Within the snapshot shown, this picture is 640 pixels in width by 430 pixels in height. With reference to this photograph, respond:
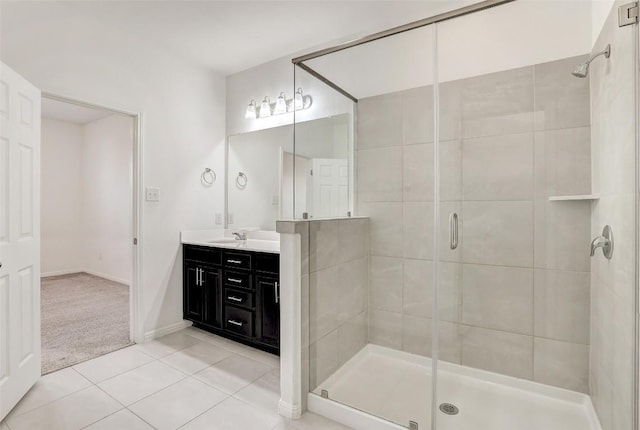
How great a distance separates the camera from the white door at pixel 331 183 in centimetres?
234

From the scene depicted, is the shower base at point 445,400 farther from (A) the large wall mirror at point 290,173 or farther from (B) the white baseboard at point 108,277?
(B) the white baseboard at point 108,277

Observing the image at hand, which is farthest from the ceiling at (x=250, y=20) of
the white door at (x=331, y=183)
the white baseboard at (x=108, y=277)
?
the white baseboard at (x=108, y=277)

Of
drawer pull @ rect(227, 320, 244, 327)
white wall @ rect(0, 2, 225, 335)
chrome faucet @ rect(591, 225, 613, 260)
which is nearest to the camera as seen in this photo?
chrome faucet @ rect(591, 225, 613, 260)

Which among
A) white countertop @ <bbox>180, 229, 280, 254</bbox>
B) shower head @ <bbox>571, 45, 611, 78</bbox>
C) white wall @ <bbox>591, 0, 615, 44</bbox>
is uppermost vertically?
white wall @ <bbox>591, 0, 615, 44</bbox>

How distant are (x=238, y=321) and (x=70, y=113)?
15.3 ft

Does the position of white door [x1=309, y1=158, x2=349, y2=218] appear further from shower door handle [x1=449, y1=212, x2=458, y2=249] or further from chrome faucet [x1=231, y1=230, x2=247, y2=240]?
chrome faucet [x1=231, y1=230, x2=247, y2=240]

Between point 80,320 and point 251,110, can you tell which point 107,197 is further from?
point 251,110

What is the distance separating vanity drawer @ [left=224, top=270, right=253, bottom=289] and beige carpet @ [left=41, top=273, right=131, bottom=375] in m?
1.02

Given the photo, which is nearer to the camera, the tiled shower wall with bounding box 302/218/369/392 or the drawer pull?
the tiled shower wall with bounding box 302/218/369/392

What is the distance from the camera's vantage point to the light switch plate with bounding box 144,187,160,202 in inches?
112

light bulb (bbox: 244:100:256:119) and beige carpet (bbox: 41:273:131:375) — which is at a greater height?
light bulb (bbox: 244:100:256:119)

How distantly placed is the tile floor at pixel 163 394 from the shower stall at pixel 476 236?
1.38ft

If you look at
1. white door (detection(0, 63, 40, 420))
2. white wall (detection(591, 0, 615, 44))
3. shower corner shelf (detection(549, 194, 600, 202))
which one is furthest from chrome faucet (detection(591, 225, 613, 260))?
white door (detection(0, 63, 40, 420))

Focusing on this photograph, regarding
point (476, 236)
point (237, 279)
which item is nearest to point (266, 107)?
point (237, 279)
